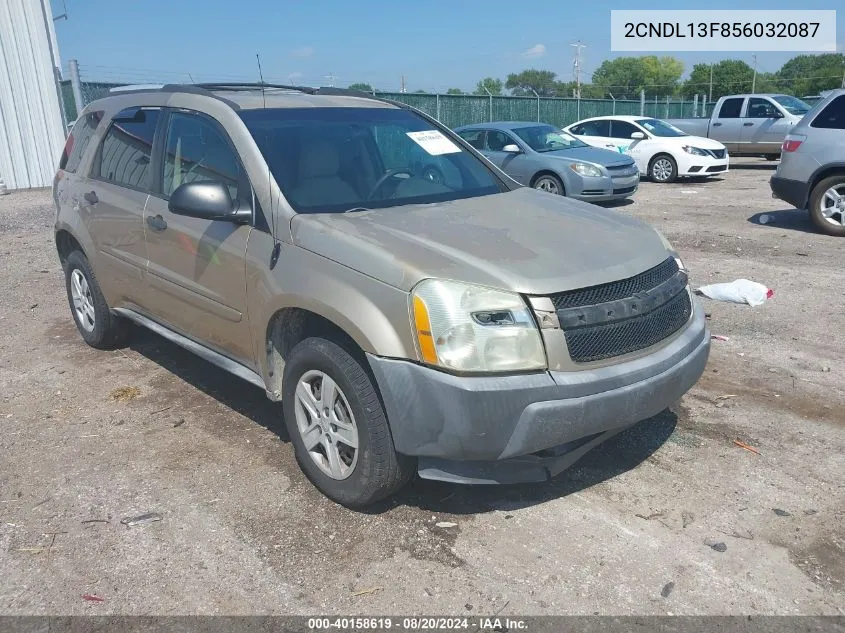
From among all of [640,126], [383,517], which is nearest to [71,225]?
[383,517]

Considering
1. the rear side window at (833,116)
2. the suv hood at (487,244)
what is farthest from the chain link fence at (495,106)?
the suv hood at (487,244)

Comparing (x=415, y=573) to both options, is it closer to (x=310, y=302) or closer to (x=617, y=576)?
Answer: (x=617, y=576)

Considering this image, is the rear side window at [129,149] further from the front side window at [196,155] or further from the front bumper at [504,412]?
the front bumper at [504,412]

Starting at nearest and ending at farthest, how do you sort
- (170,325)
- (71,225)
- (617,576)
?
(617,576) < (170,325) < (71,225)

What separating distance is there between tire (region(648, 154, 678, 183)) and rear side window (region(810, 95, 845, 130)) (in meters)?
6.57

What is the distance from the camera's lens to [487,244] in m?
3.23

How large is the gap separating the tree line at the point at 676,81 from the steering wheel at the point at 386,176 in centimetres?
1485

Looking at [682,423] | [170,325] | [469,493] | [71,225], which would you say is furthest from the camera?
[71,225]

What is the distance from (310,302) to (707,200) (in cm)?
1168

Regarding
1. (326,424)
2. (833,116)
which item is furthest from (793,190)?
(326,424)

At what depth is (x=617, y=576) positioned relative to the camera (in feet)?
9.45

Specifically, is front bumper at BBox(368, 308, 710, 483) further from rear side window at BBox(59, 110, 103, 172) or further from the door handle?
rear side window at BBox(59, 110, 103, 172)

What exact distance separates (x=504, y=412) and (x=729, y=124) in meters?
18.2

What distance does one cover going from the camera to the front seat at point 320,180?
3631 mm
